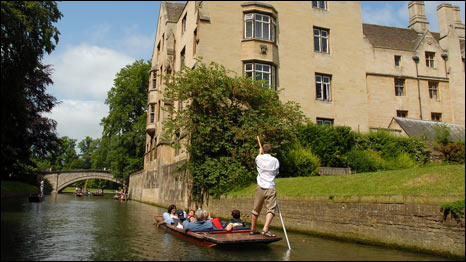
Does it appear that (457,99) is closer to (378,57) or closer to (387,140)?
(378,57)

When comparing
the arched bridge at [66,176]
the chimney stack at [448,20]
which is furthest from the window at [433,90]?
the arched bridge at [66,176]

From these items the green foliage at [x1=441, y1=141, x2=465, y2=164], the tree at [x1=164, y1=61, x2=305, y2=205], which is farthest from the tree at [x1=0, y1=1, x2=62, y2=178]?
the green foliage at [x1=441, y1=141, x2=465, y2=164]

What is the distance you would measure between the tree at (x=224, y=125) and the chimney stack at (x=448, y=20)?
79.9ft

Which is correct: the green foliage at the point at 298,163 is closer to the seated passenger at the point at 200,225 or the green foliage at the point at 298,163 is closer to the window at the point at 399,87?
the seated passenger at the point at 200,225

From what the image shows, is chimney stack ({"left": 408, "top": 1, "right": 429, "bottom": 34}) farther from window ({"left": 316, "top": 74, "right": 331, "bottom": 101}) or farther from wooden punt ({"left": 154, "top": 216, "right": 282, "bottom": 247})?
wooden punt ({"left": 154, "top": 216, "right": 282, "bottom": 247})

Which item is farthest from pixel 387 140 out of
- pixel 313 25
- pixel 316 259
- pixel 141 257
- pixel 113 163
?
pixel 113 163

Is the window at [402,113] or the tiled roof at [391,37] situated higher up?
the tiled roof at [391,37]

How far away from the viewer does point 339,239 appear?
9945mm

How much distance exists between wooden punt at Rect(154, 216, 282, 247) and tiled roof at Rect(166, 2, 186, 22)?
92.2 ft

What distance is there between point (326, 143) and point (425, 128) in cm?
981

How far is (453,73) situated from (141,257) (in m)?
32.8

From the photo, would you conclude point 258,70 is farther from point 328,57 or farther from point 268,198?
point 268,198

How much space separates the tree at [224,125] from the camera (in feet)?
55.6

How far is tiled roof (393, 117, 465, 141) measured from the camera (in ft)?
84.1
